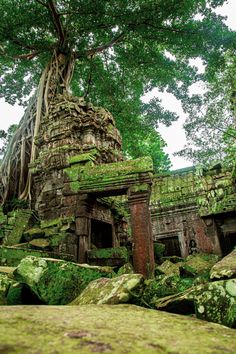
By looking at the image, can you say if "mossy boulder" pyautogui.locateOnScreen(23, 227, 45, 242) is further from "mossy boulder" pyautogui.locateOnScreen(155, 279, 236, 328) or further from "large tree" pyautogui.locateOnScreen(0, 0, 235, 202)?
"mossy boulder" pyautogui.locateOnScreen(155, 279, 236, 328)

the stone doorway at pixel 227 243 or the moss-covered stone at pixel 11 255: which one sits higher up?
the stone doorway at pixel 227 243

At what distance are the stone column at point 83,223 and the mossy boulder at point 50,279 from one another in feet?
10.7

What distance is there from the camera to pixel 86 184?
683 cm

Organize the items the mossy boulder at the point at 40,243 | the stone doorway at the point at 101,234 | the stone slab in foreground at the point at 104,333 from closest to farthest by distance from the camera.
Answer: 1. the stone slab in foreground at the point at 104,333
2. the mossy boulder at the point at 40,243
3. the stone doorway at the point at 101,234

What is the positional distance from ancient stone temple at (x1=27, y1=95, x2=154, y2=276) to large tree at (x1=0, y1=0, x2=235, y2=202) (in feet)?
4.80

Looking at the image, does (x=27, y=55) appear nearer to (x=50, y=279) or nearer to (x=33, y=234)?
(x=33, y=234)

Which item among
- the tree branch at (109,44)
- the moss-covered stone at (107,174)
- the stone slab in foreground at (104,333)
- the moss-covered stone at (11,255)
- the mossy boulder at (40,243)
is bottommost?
the stone slab in foreground at (104,333)

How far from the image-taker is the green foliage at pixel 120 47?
11844 millimetres

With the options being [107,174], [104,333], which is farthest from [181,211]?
[104,333]

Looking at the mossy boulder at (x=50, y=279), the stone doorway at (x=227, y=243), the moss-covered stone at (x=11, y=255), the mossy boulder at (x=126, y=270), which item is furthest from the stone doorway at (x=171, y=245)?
the mossy boulder at (x=50, y=279)

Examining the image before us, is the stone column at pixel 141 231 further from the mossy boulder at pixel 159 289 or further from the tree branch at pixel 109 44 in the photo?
the tree branch at pixel 109 44

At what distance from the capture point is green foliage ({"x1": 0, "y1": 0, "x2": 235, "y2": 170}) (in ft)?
38.9

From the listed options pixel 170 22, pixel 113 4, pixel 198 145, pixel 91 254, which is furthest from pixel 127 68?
pixel 91 254

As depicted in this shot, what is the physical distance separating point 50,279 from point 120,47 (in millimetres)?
15275
